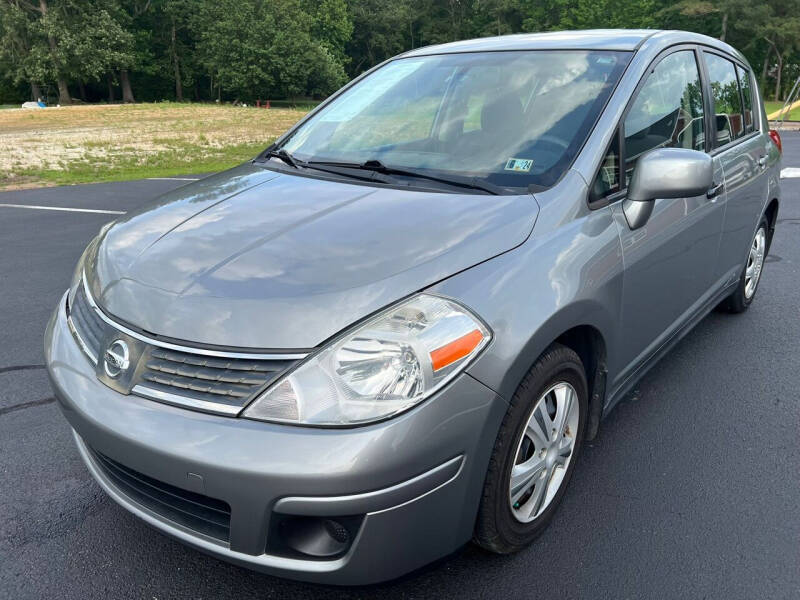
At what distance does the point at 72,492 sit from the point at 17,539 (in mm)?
287

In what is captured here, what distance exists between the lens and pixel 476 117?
9.46 ft

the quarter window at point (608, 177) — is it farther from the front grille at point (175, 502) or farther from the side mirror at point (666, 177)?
the front grille at point (175, 502)

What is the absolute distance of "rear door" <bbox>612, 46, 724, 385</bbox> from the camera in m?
2.62

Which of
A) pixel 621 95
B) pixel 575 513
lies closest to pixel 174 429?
pixel 575 513

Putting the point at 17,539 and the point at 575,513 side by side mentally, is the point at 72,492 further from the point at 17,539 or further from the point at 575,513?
the point at 575,513

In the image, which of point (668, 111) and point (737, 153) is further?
point (737, 153)

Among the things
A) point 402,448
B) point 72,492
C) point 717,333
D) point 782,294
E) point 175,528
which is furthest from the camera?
point 782,294

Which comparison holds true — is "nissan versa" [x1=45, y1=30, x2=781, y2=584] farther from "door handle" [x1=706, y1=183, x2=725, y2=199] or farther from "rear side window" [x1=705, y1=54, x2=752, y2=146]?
"rear side window" [x1=705, y1=54, x2=752, y2=146]

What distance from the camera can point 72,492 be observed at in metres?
2.61

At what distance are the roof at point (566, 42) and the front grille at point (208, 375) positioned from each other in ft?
6.92

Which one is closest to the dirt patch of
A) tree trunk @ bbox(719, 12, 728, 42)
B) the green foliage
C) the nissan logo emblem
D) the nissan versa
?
the nissan versa

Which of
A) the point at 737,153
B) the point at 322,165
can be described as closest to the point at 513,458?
the point at 322,165

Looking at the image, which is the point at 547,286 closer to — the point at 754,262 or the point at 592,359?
the point at 592,359

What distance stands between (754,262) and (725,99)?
132 centimetres
